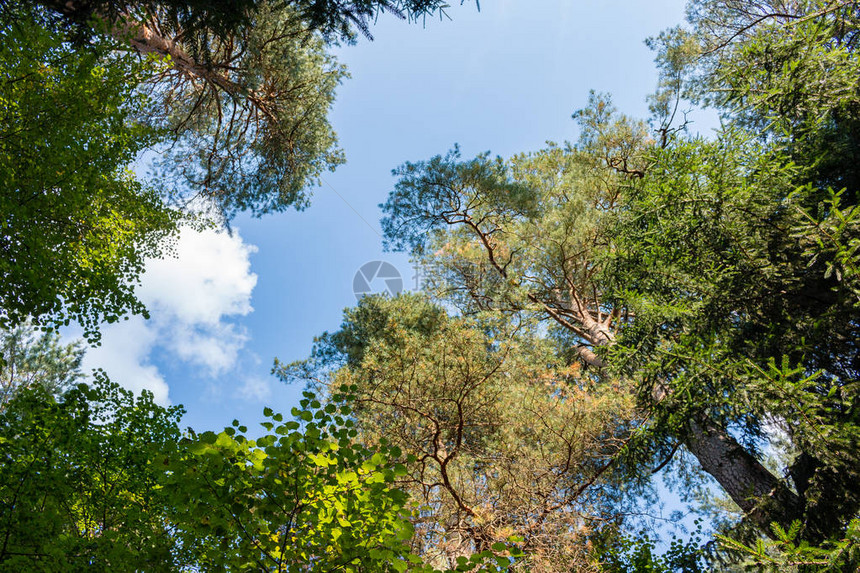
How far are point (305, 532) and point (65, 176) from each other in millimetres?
5699

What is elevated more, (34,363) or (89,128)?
(34,363)

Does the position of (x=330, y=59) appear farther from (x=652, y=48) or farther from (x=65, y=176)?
(x=652, y=48)

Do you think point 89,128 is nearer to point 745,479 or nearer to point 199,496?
point 199,496

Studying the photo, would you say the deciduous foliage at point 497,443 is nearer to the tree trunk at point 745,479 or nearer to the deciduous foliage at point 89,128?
the tree trunk at point 745,479

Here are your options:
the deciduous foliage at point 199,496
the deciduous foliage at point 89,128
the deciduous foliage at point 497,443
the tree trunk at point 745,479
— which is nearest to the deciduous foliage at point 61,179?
the deciduous foliage at point 89,128

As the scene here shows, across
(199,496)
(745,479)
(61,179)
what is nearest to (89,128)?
(61,179)

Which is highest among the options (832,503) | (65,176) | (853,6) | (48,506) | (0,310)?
(65,176)

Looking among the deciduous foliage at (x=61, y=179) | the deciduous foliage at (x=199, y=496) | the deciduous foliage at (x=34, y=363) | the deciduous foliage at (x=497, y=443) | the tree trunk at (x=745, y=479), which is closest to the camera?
the deciduous foliage at (x=199, y=496)

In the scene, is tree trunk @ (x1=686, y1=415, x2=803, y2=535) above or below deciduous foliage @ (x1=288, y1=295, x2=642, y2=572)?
below

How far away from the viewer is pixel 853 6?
18.0 ft

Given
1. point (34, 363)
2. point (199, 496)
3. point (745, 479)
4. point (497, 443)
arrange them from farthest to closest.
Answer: point (34, 363) → point (497, 443) → point (745, 479) → point (199, 496)

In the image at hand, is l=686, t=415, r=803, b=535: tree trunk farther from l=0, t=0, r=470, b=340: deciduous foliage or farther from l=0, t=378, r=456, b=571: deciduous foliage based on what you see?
l=0, t=0, r=470, b=340: deciduous foliage

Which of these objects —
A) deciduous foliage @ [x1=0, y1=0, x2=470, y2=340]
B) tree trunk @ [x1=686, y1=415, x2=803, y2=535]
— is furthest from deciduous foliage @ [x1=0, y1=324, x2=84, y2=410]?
tree trunk @ [x1=686, y1=415, x2=803, y2=535]

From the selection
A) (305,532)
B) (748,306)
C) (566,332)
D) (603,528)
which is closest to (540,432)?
(603,528)
